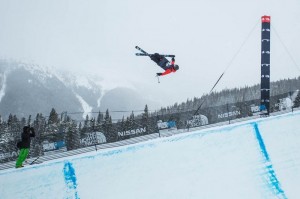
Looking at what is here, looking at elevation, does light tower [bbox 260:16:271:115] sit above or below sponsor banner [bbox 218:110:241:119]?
above

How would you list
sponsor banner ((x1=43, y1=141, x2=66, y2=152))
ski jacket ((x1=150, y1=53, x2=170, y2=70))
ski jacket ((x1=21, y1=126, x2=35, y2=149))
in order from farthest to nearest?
1. sponsor banner ((x1=43, y1=141, x2=66, y2=152))
2. ski jacket ((x1=150, y1=53, x2=170, y2=70))
3. ski jacket ((x1=21, y1=126, x2=35, y2=149))

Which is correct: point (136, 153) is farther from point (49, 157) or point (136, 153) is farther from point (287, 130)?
point (287, 130)

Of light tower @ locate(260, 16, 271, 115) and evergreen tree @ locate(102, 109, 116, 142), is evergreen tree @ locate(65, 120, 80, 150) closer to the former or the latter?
evergreen tree @ locate(102, 109, 116, 142)

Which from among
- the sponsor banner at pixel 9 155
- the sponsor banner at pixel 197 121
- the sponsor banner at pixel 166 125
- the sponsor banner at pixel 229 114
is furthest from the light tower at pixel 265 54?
the sponsor banner at pixel 9 155

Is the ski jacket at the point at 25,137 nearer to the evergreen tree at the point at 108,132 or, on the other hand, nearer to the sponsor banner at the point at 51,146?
the sponsor banner at the point at 51,146

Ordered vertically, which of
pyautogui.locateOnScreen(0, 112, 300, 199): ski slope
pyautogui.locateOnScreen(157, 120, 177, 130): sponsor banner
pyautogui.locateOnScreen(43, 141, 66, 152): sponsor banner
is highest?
pyautogui.locateOnScreen(157, 120, 177, 130): sponsor banner

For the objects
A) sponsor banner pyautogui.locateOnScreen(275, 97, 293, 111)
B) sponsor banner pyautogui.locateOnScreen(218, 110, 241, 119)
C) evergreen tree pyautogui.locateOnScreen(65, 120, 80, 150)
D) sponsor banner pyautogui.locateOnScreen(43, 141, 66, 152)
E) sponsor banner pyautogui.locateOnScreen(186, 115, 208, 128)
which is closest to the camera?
sponsor banner pyautogui.locateOnScreen(43, 141, 66, 152)

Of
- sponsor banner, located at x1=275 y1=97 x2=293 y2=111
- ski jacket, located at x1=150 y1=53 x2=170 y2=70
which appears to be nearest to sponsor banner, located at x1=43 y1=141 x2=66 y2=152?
ski jacket, located at x1=150 y1=53 x2=170 y2=70

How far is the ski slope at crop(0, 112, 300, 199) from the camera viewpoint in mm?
10875

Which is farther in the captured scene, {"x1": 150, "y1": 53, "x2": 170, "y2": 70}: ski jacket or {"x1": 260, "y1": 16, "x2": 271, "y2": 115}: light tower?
{"x1": 260, "y1": 16, "x2": 271, "y2": 115}: light tower

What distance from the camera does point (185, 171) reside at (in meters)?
11.6

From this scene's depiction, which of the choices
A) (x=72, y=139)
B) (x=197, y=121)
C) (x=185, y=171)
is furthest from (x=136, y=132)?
(x=185, y=171)

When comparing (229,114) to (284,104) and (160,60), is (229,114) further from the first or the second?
(160,60)

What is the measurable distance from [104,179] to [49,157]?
17.3 ft
